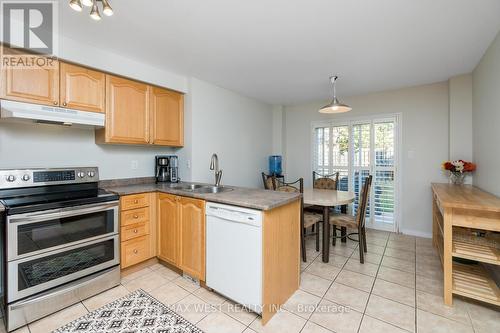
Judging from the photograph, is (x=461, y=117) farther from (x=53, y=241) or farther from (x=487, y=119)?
(x=53, y=241)

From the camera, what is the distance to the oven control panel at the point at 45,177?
1836 millimetres

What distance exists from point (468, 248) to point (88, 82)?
12.4ft

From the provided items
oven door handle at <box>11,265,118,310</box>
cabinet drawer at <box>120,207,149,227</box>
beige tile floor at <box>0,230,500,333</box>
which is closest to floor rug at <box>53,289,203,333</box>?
beige tile floor at <box>0,230,500,333</box>

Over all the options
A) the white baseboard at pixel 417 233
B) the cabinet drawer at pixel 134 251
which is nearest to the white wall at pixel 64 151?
the cabinet drawer at pixel 134 251

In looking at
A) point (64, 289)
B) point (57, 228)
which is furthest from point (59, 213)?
point (64, 289)

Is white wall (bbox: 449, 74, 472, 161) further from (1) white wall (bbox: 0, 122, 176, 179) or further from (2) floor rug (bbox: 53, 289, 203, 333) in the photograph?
(1) white wall (bbox: 0, 122, 176, 179)

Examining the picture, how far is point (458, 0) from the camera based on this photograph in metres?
1.58

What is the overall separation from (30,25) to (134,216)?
187cm

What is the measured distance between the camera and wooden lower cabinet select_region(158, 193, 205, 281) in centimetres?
201

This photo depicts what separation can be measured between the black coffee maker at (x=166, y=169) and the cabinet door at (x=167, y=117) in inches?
8.9

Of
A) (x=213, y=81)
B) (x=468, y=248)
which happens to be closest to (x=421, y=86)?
(x=468, y=248)

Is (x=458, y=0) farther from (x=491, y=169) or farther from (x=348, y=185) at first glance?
(x=348, y=185)

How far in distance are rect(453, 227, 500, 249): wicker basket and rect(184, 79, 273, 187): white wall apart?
284cm

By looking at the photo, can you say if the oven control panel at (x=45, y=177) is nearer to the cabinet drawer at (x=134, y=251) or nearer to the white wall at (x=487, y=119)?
the cabinet drawer at (x=134, y=251)
